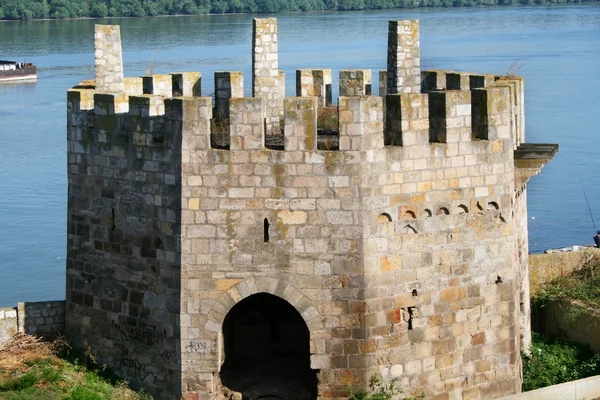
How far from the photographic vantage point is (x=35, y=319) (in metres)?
16.0

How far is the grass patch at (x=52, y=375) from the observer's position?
14.5 metres

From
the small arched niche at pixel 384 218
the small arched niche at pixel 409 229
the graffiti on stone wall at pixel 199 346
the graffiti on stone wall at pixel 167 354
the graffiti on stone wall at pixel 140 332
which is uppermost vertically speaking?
the small arched niche at pixel 384 218

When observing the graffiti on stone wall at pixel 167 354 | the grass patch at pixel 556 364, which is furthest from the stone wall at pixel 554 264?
the graffiti on stone wall at pixel 167 354

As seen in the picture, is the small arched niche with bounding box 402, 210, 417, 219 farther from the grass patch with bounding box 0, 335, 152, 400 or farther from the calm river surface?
the calm river surface

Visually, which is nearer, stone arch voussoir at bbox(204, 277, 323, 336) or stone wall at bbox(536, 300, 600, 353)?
stone arch voussoir at bbox(204, 277, 323, 336)

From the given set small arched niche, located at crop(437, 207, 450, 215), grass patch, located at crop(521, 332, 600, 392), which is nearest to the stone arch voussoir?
small arched niche, located at crop(437, 207, 450, 215)

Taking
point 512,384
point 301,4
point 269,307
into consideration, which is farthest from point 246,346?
point 301,4

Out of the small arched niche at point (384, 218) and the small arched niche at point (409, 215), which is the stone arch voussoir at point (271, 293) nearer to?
the small arched niche at point (384, 218)

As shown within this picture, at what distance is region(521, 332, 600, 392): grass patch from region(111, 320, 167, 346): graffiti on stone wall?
4.52 meters

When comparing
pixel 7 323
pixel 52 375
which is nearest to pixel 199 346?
pixel 52 375

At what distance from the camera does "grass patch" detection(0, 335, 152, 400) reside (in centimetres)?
1451

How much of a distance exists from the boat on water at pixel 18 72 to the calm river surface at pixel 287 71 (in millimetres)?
584

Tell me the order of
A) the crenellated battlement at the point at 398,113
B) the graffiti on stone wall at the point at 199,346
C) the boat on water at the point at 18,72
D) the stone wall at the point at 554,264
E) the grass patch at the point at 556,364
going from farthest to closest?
the boat on water at the point at 18,72
the stone wall at the point at 554,264
the grass patch at the point at 556,364
the graffiti on stone wall at the point at 199,346
the crenellated battlement at the point at 398,113

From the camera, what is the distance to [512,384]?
50.1 feet
